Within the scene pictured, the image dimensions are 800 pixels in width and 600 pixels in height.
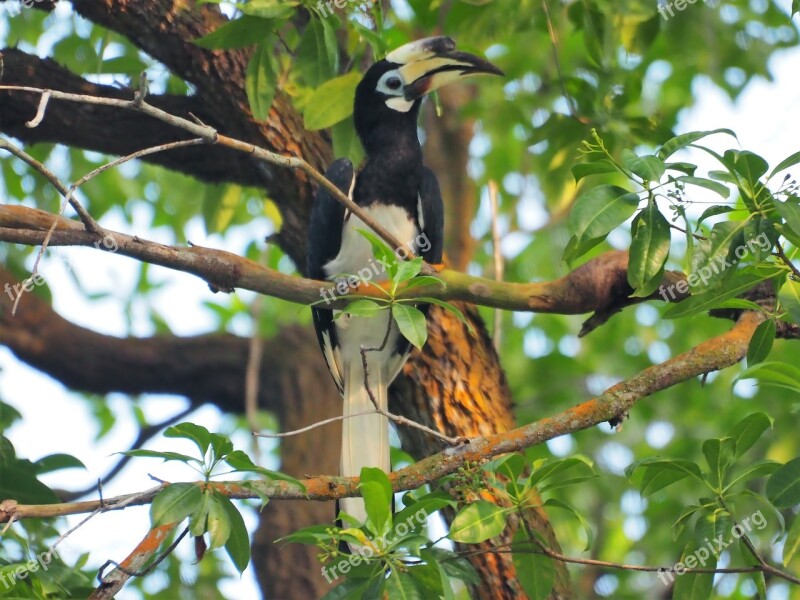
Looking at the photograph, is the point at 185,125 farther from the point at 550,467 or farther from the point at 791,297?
the point at 791,297

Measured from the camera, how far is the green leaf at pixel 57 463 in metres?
2.79

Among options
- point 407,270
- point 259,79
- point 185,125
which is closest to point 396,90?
point 259,79

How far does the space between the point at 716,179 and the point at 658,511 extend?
3044 mm

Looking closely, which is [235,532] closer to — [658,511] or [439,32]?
[658,511]

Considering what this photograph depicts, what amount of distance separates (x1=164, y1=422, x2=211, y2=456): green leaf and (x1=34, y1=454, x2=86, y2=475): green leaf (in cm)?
85

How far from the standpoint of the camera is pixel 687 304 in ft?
7.14

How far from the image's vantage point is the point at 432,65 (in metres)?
3.88

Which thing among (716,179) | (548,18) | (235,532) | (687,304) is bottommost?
(235,532)

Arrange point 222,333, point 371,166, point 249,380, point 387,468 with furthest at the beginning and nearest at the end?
point 222,333 < point 249,380 < point 371,166 < point 387,468

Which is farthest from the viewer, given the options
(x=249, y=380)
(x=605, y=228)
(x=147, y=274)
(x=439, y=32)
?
(x=147, y=274)

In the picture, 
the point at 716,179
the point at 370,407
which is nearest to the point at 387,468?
the point at 370,407

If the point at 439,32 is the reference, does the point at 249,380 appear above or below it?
below

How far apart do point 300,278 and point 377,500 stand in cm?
79

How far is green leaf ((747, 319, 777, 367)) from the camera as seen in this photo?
7.52ft
